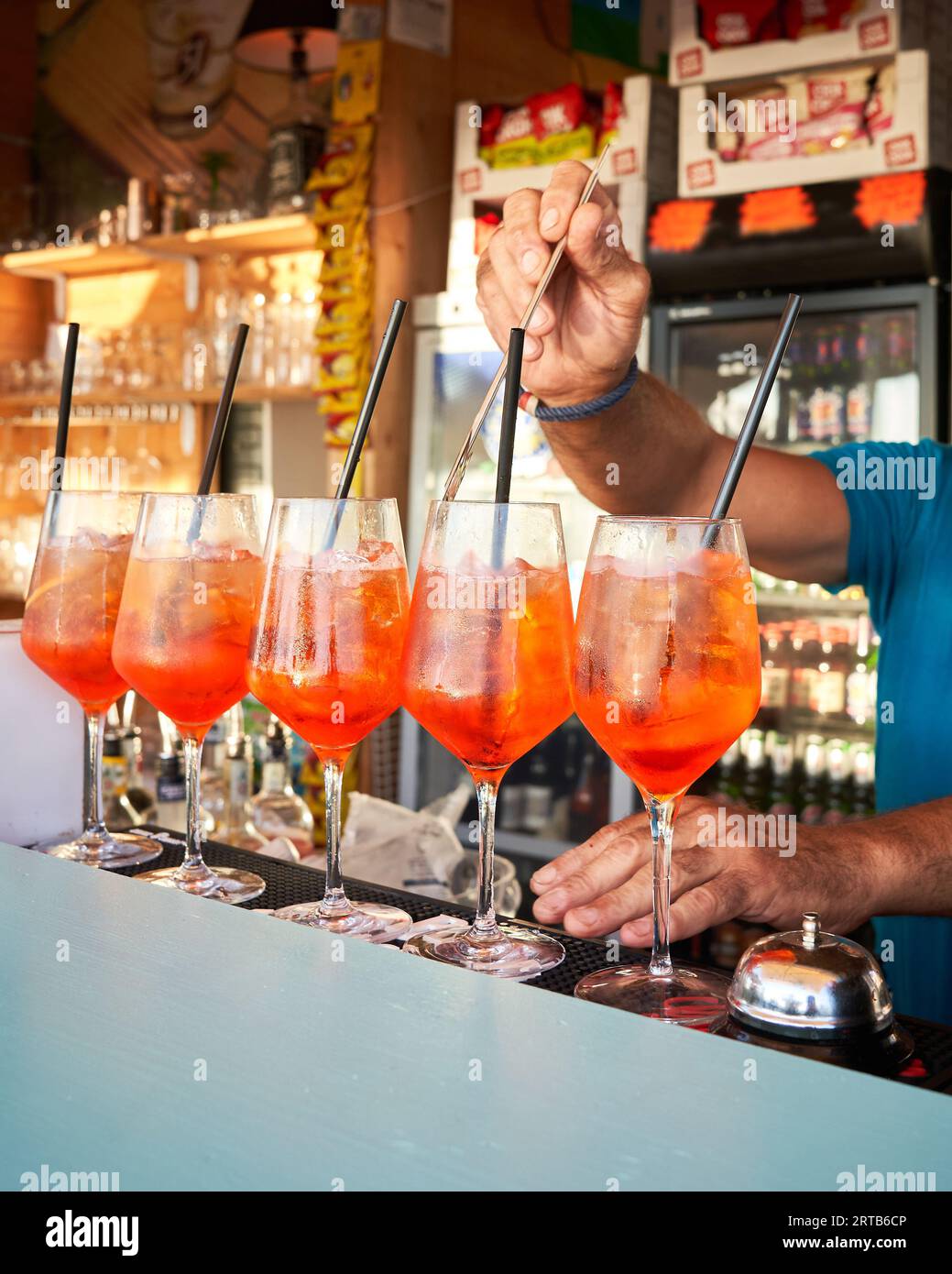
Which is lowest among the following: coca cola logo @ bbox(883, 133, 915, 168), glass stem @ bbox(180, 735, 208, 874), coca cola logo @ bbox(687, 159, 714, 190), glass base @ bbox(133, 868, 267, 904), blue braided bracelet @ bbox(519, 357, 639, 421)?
glass base @ bbox(133, 868, 267, 904)

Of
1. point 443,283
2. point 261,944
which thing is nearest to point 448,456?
point 443,283

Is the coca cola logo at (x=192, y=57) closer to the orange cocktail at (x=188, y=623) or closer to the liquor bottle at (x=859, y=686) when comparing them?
the liquor bottle at (x=859, y=686)

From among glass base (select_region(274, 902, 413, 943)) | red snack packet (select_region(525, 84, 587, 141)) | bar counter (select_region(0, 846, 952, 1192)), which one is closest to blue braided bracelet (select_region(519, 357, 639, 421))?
glass base (select_region(274, 902, 413, 943))

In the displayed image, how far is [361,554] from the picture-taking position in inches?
34.3

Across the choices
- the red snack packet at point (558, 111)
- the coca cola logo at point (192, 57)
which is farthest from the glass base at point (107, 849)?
the coca cola logo at point (192, 57)

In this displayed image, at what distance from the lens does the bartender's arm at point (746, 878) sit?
917 millimetres

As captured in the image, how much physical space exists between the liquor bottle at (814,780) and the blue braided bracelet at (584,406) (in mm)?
2194

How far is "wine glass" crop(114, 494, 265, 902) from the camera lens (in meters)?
0.97

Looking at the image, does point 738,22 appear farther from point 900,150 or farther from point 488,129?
point 488,129

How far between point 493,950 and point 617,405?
87 cm

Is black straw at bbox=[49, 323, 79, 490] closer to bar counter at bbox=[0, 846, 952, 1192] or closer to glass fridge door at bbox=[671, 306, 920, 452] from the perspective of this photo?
bar counter at bbox=[0, 846, 952, 1192]

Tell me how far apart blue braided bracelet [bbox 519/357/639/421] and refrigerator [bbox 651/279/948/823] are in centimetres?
190

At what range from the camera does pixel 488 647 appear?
811 mm

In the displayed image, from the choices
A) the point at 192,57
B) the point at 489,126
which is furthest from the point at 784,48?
the point at 192,57
